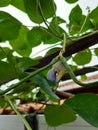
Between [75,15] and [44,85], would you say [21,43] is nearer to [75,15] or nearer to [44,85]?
[75,15]

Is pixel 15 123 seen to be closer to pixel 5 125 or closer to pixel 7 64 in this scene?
pixel 5 125

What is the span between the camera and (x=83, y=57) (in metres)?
0.54

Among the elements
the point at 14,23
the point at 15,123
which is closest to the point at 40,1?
the point at 14,23

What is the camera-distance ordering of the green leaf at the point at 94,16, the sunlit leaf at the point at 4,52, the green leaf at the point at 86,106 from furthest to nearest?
the green leaf at the point at 94,16, the sunlit leaf at the point at 4,52, the green leaf at the point at 86,106

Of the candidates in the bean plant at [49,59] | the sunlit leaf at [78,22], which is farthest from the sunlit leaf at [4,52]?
the sunlit leaf at [78,22]

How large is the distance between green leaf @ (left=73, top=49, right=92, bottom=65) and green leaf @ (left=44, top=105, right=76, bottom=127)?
22 centimetres

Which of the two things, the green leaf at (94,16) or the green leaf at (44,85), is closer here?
the green leaf at (44,85)

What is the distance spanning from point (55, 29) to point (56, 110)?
12 centimetres

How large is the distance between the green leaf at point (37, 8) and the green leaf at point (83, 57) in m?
0.18

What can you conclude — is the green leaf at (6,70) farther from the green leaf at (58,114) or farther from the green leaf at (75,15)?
the green leaf at (75,15)

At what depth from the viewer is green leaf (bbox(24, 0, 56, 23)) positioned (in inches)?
13.0

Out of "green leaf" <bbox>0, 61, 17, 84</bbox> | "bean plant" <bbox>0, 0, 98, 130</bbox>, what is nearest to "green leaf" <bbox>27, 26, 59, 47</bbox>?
"bean plant" <bbox>0, 0, 98, 130</bbox>

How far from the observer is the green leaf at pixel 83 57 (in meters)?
0.53

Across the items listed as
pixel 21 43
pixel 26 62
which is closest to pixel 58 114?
pixel 26 62
